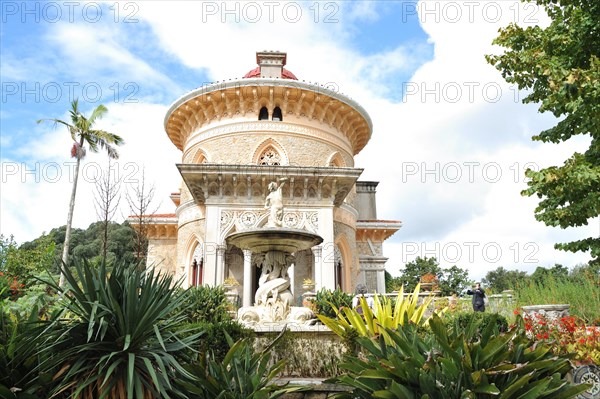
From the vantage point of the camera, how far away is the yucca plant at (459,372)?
3.53 m

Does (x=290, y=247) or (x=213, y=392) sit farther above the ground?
(x=290, y=247)

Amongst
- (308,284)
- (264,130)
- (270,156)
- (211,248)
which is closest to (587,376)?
(308,284)

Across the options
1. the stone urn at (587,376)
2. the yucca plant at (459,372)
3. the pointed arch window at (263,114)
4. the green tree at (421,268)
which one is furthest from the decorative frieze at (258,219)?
the green tree at (421,268)

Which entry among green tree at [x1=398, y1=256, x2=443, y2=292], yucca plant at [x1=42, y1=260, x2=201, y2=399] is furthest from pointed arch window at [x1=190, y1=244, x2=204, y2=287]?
green tree at [x1=398, y1=256, x2=443, y2=292]

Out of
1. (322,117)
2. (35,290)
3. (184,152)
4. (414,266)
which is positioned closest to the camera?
(35,290)

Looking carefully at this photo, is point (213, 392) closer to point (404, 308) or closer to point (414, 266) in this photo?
point (404, 308)

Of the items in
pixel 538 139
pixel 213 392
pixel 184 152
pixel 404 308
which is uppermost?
pixel 184 152

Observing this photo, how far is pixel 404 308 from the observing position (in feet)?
21.3

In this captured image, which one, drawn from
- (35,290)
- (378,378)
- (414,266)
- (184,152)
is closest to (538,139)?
(378,378)

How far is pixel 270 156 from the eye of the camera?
19859mm

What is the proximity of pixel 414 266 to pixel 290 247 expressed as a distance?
1533 inches

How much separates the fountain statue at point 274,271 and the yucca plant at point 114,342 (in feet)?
12.5

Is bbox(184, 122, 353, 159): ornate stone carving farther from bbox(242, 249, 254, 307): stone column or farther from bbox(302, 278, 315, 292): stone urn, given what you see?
bbox(302, 278, 315, 292): stone urn

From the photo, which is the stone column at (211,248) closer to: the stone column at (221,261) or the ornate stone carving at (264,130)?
the stone column at (221,261)
